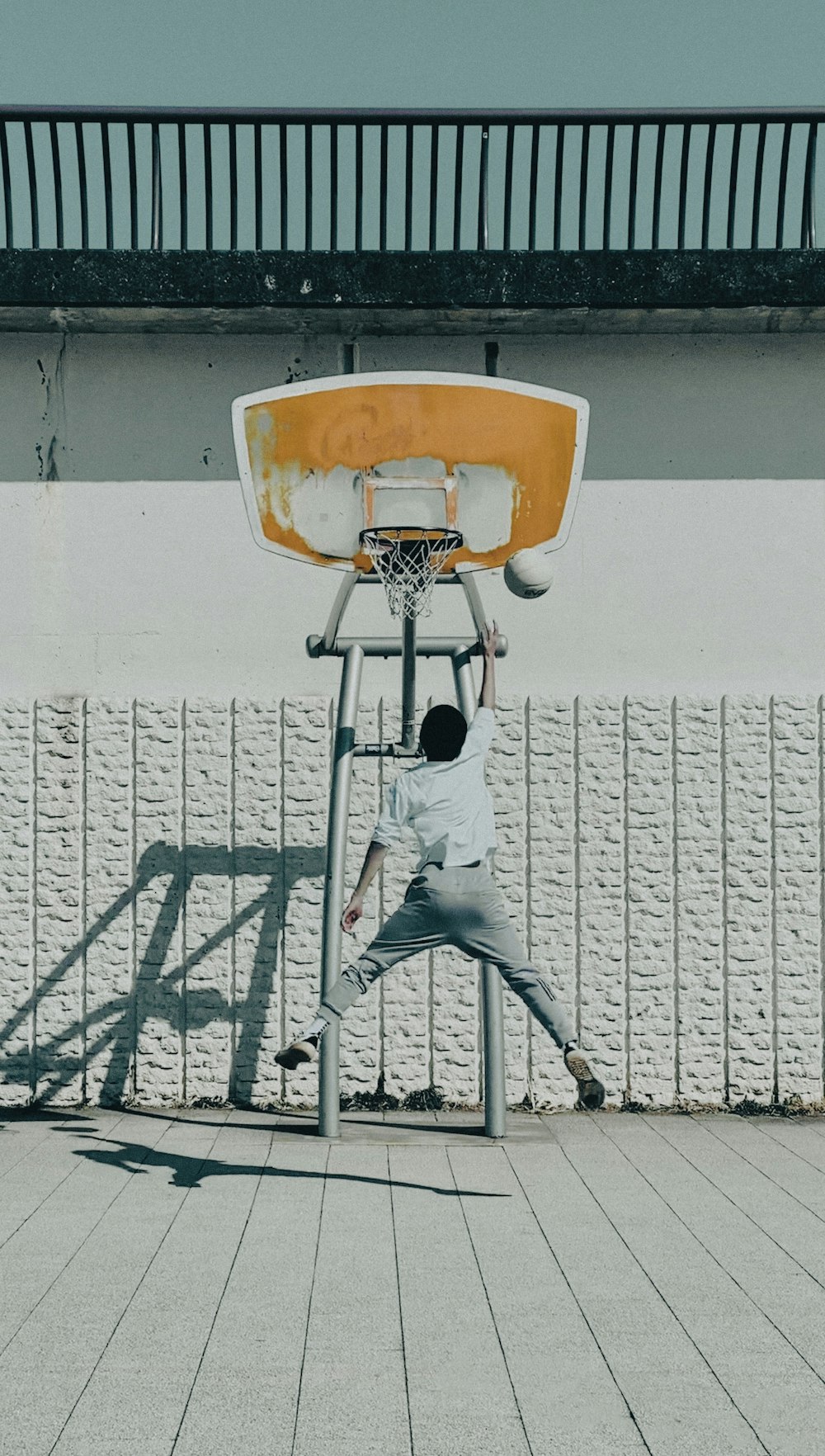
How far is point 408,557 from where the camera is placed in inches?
338

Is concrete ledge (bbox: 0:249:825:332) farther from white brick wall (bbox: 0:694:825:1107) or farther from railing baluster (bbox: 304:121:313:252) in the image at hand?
white brick wall (bbox: 0:694:825:1107)

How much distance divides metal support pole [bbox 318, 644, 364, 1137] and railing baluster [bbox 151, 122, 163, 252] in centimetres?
322

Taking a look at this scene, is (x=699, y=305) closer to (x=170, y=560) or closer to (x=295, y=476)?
(x=295, y=476)

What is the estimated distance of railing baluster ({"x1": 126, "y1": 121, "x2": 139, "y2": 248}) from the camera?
9.82 meters

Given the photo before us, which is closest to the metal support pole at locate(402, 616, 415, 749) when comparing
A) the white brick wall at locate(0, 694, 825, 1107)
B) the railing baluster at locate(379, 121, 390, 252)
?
the white brick wall at locate(0, 694, 825, 1107)

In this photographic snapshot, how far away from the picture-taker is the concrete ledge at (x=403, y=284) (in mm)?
9289

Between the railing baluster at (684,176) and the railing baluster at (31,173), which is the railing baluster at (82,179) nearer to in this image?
the railing baluster at (31,173)

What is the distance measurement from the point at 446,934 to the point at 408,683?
1557 mm

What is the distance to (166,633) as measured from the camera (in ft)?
31.3

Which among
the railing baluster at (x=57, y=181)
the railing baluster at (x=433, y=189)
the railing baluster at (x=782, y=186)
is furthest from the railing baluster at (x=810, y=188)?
the railing baluster at (x=57, y=181)

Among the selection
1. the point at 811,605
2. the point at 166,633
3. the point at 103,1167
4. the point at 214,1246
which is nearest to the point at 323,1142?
the point at 103,1167

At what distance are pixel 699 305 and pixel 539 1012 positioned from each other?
450 cm

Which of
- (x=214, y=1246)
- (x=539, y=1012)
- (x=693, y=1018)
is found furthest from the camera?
(x=693, y=1018)

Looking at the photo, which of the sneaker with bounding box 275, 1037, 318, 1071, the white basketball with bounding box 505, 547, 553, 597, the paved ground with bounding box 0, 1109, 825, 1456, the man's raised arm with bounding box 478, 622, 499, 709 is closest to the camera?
the paved ground with bounding box 0, 1109, 825, 1456
